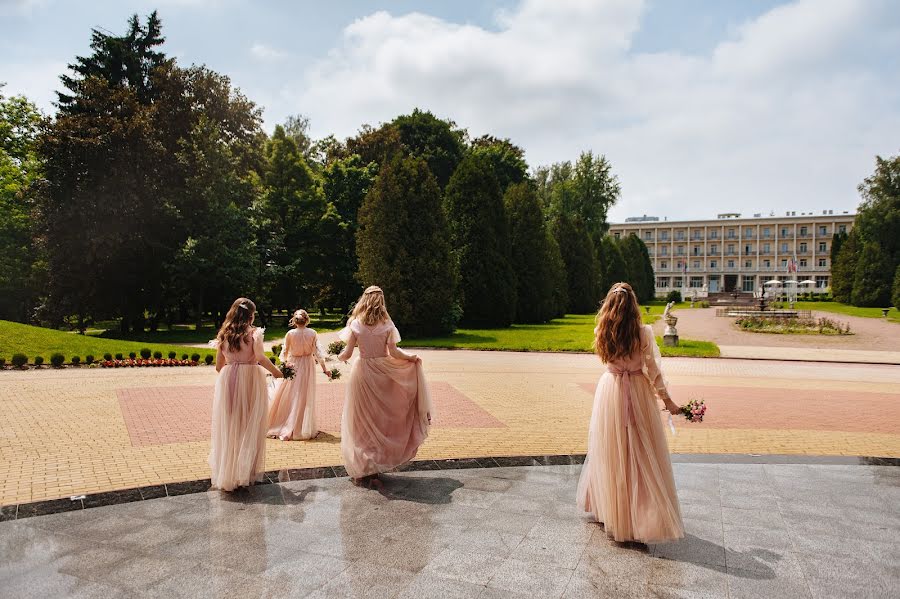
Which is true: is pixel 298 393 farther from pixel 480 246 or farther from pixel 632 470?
pixel 480 246

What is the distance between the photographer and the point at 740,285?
404 feet

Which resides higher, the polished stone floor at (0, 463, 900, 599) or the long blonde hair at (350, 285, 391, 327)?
the long blonde hair at (350, 285, 391, 327)

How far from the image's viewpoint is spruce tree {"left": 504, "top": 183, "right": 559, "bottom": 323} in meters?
38.3

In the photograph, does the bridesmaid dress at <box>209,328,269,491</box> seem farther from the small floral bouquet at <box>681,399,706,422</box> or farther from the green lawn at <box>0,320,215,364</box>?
the green lawn at <box>0,320,215,364</box>

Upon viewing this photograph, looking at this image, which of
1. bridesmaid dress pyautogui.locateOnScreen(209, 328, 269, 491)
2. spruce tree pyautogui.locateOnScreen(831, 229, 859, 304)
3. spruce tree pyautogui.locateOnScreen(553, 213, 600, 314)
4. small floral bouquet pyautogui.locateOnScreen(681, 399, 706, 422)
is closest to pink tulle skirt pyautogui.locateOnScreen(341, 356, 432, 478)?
bridesmaid dress pyautogui.locateOnScreen(209, 328, 269, 491)

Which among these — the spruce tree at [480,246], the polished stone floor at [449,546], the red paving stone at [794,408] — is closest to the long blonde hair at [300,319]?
the polished stone floor at [449,546]

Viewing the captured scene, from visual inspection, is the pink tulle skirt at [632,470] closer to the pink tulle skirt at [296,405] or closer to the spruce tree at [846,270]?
the pink tulle skirt at [296,405]

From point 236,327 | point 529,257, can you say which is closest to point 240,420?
point 236,327

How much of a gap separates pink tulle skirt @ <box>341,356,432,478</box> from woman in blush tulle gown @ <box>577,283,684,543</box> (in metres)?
2.23

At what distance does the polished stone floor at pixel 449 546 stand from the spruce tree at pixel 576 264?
153 ft

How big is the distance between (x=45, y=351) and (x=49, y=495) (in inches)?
600

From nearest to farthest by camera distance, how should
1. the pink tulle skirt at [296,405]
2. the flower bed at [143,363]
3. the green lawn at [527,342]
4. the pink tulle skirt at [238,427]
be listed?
the pink tulle skirt at [238,427], the pink tulle skirt at [296,405], the flower bed at [143,363], the green lawn at [527,342]

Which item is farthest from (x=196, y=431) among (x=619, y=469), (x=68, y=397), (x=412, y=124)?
(x=412, y=124)

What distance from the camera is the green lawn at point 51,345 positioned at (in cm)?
1842
